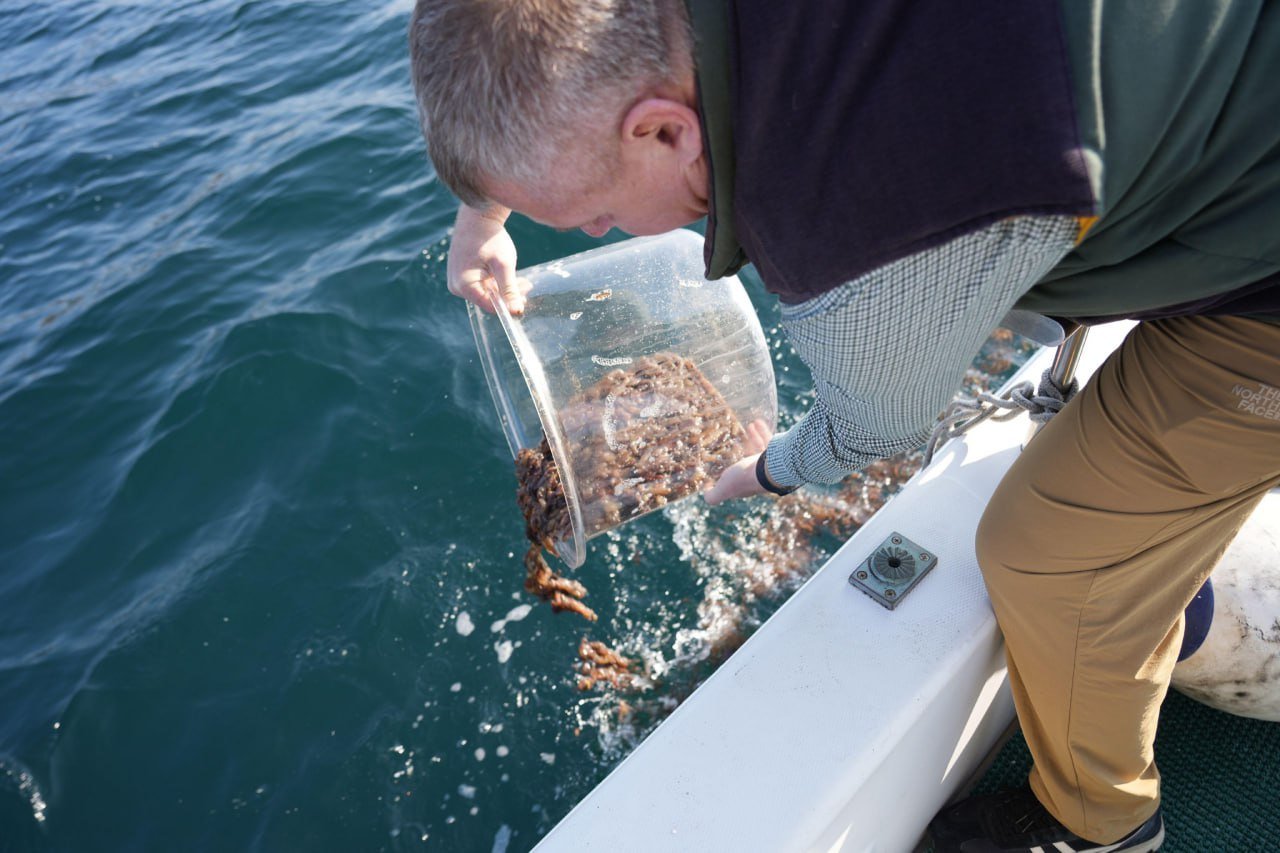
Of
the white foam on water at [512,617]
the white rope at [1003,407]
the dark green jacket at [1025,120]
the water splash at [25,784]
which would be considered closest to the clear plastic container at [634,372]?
the white rope at [1003,407]

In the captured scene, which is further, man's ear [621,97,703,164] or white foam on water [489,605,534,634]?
white foam on water [489,605,534,634]

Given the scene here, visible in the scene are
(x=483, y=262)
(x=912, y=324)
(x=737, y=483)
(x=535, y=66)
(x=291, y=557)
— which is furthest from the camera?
(x=291, y=557)

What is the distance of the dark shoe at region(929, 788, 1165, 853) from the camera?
73.9 inches

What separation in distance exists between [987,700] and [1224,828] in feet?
2.56

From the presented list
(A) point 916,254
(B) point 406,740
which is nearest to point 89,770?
(B) point 406,740

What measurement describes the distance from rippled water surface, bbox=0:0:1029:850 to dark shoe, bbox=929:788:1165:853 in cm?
104

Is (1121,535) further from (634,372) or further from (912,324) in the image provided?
(634,372)

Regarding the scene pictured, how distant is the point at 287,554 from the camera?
128 inches

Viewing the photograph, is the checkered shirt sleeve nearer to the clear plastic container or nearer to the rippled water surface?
the clear plastic container

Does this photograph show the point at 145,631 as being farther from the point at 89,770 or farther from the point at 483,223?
the point at 483,223

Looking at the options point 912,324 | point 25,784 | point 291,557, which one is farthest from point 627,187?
point 25,784

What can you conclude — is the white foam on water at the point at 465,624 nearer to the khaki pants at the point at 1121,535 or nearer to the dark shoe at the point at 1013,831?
the dark shoe at the point at 1013,831

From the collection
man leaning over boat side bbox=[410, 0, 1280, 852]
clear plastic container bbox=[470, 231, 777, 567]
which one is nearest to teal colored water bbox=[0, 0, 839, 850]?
clear plastic container bbox=[470, 231, 777, 567]

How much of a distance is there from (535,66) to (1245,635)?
2198 millimetres
